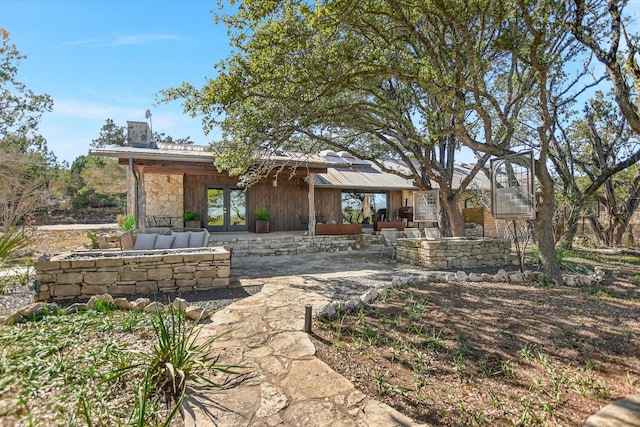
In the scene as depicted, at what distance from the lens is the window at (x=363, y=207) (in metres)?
17.5

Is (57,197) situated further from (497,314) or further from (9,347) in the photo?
(497,314)

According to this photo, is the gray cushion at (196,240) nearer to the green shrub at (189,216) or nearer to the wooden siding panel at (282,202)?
the green shrub at (189,216)

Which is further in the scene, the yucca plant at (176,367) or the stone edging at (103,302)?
the stone edging at (103,302)

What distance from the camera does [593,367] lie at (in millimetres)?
3156

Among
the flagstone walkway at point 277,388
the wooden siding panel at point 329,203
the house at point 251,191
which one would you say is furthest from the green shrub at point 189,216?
the flagstone walkway at point 277,388

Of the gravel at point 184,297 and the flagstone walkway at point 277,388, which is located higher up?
the gravel at point 184,297

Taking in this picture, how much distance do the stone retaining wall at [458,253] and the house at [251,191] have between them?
4404 mm

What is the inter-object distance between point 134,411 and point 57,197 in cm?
3166

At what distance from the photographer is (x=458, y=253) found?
900 cm

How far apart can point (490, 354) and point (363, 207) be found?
577 inches

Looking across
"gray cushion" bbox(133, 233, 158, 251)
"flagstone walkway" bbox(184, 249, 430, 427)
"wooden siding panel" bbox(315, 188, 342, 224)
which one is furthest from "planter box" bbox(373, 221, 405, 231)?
"flagstone walkway" bbox(184, 249, 430, 427)

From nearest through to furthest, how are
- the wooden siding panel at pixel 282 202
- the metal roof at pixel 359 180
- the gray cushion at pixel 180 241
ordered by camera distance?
the gray cushion at pixel 180 241 → the wooden siding panel at pixel 282 202 → the metal roof at pixel 359 180

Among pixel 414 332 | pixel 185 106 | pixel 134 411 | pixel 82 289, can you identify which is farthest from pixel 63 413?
pixel 185 106

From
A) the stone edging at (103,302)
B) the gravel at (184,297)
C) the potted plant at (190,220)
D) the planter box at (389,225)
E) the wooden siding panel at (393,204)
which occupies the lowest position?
the gravel at (184,297)
